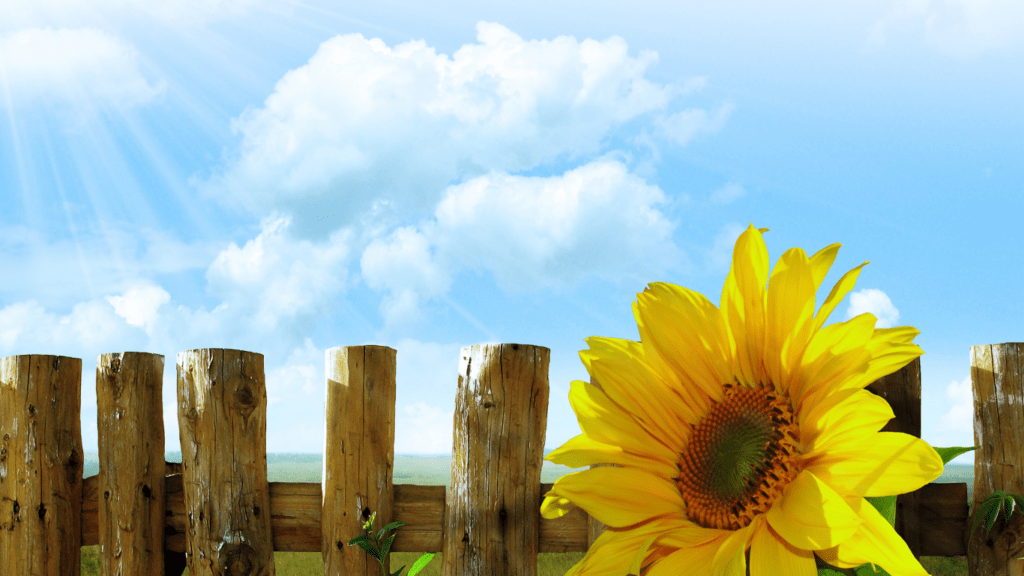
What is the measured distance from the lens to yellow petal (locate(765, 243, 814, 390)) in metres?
0.76

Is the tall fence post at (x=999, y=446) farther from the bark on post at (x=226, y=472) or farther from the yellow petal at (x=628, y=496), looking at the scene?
the bark on post at (x=226, y=472)

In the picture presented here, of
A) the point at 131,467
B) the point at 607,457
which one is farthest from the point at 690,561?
the point at 131,467

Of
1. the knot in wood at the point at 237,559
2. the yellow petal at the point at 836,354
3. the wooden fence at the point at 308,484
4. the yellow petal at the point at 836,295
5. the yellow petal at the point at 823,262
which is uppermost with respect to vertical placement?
the yellow petal at the point at 823,262

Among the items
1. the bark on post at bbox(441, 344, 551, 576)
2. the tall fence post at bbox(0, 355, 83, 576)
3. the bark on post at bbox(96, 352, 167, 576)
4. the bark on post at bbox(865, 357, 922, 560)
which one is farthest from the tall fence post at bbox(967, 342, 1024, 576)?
the tall fence post at bbox(0, 355, 83, 576)

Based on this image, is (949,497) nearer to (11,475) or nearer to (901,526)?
(901,526)

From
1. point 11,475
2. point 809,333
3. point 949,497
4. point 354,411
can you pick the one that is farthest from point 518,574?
point 11,475

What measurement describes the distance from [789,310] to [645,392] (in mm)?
200

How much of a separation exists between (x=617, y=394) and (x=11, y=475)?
328cm

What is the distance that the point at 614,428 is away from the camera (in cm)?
88

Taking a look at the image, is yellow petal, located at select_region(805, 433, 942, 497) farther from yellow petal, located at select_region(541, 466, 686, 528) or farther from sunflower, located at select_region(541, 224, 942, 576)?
yellow petal, located at select_region(541, 466, 686, 528)

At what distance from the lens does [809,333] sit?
0.77 m

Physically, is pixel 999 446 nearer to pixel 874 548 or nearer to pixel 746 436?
pixel 746 436

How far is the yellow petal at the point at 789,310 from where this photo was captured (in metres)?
0.76

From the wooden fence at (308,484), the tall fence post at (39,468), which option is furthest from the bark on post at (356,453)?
the tall fence post at (39,468)
